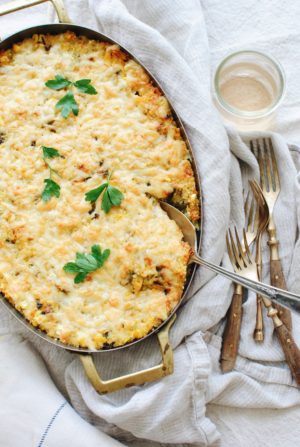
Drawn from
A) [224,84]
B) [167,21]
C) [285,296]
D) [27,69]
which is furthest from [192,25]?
[285,296]

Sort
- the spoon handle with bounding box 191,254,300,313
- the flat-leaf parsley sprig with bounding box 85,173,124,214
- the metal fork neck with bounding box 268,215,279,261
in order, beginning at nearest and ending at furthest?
1. the spoon handle with bounding box 191,254,300,313
2. the flat-leaf parsley sprig with bounding box 85,173,124,214
3. the metal fork neck with bounding box 268,215,279,261

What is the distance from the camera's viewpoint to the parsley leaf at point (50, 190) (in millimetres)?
2988

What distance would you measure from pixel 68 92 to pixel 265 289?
1.38 metres

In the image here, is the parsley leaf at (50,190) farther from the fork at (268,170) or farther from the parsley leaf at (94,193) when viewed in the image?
the fork at (268,170)

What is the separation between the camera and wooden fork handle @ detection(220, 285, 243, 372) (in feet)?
10.5

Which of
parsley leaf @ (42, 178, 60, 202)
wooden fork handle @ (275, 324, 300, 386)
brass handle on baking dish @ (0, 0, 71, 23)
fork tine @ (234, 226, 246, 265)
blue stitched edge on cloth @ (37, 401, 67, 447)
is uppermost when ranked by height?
brass handle on baking dish @ (0, 0, 71, 23)

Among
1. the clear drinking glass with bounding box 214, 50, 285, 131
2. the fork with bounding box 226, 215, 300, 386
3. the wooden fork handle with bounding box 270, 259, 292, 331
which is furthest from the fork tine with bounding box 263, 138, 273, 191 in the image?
the wooden fork handle with bounding box 270, 259, 292, 331

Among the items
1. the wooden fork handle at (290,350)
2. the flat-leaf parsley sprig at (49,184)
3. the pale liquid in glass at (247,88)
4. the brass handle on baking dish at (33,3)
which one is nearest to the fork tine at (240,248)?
the wooden fork handle at (290,350)

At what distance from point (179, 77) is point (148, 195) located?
668 millimetres

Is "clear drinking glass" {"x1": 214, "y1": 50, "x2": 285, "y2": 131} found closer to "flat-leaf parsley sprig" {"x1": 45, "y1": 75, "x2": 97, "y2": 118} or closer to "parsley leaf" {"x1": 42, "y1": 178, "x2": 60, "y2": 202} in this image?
"flat-leaf parsley sprig" {"x1": 45, "y1": 75, "x2": 97, "y2": 118}

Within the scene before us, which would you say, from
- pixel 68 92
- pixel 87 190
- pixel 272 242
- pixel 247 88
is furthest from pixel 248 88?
pixel 87 190

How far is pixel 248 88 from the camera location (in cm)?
355

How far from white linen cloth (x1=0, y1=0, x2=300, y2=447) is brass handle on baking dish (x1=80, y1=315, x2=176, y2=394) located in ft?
0.47

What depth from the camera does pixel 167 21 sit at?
341 cm
